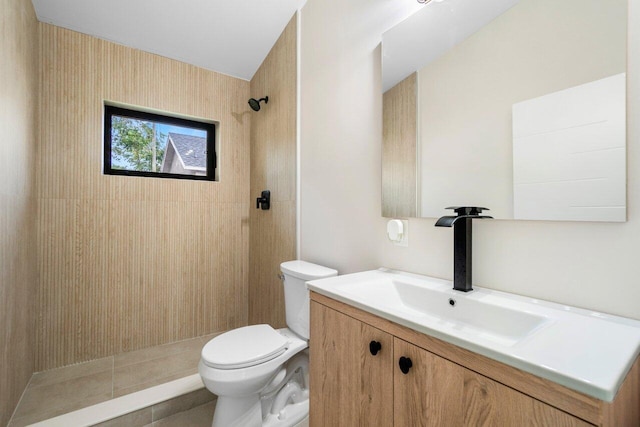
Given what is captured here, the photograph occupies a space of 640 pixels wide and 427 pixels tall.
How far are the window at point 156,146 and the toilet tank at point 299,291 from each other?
1566 mm

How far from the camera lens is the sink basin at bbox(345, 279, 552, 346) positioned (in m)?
0.77

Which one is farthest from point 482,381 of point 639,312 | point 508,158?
point 508,158

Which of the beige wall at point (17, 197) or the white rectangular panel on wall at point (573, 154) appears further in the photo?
the beige wall at point (17, 197)

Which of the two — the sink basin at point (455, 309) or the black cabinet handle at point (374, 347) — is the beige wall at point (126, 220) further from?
the black cabinet handle at point (374, 347)

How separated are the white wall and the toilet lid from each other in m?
0.51

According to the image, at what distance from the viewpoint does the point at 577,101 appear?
2.52 ft

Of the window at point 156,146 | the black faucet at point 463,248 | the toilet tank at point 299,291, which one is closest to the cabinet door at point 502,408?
the black faucet at point 463,248

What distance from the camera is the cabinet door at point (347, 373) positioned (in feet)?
2.59

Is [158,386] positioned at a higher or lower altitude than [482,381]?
lower

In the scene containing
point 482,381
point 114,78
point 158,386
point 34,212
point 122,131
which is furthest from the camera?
point 122,131

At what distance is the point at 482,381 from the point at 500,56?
97 cm

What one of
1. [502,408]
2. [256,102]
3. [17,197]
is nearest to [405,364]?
[502,408]

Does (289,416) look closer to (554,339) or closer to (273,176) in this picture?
(554,339)

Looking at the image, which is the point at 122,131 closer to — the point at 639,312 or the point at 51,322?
the point at 51,322
